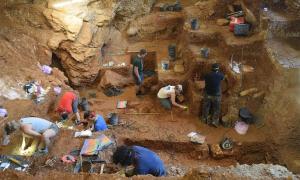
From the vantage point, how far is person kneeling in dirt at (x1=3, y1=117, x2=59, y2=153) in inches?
253

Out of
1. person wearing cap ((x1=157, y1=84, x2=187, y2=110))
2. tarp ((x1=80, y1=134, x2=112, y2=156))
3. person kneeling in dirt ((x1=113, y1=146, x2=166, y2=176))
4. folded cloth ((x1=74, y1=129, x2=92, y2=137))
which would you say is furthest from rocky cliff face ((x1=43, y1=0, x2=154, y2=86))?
person kneeling in dirt ((x1=113, y1=146, x2=166, y2=176))

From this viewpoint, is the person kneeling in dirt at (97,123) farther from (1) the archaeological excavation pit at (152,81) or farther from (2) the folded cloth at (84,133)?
(2) the folded cloth at (84,133)

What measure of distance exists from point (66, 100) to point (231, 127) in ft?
13.9

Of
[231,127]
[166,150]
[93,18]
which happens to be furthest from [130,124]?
[93,18]

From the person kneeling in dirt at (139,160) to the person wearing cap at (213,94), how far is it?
9.72 ft

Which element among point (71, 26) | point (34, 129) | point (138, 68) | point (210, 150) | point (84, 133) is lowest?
point (210, 150)

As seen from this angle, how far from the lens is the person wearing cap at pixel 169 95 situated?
28.0 feet

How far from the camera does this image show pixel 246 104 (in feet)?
27.2

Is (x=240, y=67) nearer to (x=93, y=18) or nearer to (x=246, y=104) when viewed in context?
(x=246, y=104)

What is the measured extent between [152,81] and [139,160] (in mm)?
4971

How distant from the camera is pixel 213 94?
25.7ft

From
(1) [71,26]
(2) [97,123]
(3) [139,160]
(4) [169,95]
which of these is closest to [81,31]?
(1) [71,26]

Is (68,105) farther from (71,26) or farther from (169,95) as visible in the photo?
(71,26)

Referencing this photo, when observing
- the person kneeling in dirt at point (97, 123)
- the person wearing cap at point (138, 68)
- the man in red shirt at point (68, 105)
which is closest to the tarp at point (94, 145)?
the person kneeling in dirt at point (97, 123)
